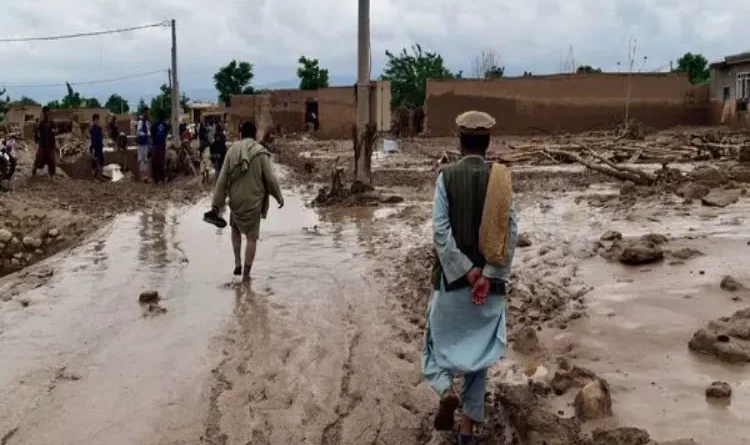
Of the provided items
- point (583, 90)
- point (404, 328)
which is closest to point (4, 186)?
point (404, 328)

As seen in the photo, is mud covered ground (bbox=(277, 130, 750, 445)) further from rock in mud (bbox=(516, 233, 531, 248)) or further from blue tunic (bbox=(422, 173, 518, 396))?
blue tunic (bbox=(422, 173, 518, 396))

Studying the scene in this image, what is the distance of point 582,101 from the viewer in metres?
29.5

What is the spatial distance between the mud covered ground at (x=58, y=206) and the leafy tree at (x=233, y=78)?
44226mm

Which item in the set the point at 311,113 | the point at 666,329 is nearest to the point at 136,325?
the point at 666,329

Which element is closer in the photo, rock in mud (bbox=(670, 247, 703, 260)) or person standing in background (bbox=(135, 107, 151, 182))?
rock in mud (bbox=(670, 247, 703, 260))

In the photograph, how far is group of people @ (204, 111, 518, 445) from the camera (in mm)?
4039

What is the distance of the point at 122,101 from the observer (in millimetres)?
80250

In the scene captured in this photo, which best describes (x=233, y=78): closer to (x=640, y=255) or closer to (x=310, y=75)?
(x=310, y=75)

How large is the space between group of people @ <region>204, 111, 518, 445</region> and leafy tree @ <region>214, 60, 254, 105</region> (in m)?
59.9

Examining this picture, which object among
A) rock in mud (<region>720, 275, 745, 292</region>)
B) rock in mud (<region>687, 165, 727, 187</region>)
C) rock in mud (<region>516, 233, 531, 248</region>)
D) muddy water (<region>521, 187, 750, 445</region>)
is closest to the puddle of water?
rock in mud (<region>516, 233, 531, 248</region>)

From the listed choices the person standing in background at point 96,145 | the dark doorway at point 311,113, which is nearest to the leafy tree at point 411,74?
the dark doorway at point 311,113

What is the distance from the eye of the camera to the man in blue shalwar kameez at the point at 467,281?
4.06 m

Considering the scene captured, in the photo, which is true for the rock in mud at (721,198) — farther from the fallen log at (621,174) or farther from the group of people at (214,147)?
the group of people at (214,147)

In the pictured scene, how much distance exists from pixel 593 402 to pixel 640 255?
3.40m
